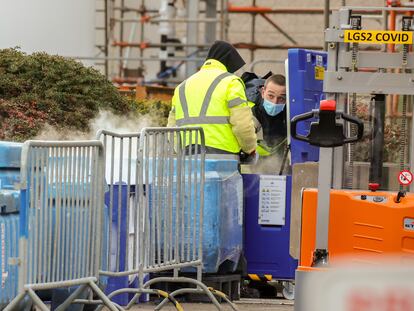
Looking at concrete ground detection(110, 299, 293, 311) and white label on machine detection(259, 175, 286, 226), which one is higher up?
white label on machine detection(259, 175, 286, 226)

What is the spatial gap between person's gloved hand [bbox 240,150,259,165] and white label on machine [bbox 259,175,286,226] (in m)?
0.32

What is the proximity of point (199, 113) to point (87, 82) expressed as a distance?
84.0 inches

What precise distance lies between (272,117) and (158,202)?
2877 mm

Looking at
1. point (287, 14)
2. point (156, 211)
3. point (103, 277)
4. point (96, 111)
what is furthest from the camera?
point (287, 14)

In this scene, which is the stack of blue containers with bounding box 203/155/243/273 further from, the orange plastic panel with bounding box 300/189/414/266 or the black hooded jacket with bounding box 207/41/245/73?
the orange plastic panel with bounding box 300/189/414/266

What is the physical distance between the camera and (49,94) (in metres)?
10.9

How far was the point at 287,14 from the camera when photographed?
20875 millimetres

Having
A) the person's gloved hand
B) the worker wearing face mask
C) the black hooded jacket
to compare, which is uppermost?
the black hooded jacket

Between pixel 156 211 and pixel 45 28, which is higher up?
pixel 45 28

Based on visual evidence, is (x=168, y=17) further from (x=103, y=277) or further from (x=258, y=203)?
(x=103, y=277)

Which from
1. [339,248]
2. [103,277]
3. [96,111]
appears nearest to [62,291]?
[103,277]

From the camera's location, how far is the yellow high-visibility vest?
950 centimetres

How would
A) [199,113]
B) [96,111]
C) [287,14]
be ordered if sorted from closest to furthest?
[199,113]
[96,111]
[287,14]

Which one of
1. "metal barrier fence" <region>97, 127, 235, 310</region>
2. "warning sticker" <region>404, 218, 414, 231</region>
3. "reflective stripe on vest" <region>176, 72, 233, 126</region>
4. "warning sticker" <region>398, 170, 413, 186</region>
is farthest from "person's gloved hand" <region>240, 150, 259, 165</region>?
"warning sticker" <region>404, 218, 414, 231</region>
